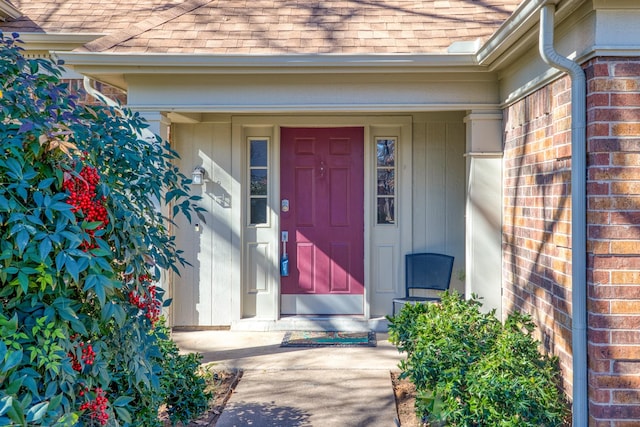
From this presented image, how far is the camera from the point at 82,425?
2.08 meters

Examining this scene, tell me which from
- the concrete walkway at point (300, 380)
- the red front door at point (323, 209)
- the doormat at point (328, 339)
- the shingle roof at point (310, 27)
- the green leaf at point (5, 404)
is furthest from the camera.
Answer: the red front door at point (323, 209)

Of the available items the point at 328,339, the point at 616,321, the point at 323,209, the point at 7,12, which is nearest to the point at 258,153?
the point at 323,209

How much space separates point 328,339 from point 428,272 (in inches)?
51.3

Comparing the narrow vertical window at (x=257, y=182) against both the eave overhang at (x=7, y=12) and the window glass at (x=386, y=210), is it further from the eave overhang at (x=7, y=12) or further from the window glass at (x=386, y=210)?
the eave overhang at (x=7, y=12)

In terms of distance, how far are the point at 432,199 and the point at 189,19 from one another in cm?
309

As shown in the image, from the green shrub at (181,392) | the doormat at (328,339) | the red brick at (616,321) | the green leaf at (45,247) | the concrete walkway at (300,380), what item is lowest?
the concrete walkway at (300,380)

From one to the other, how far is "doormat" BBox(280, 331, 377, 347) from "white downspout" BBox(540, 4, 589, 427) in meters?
2.73

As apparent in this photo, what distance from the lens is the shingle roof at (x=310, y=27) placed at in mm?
4711

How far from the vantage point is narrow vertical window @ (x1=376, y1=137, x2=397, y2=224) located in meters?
6.20

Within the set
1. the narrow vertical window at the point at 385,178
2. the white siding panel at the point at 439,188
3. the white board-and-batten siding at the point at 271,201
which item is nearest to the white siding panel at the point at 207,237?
the white board-and-batten siding at the point at 271,201

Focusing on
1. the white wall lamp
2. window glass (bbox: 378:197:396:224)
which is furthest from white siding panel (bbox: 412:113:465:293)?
the white wall lamp

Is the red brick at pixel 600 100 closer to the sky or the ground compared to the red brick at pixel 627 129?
closer to the sky

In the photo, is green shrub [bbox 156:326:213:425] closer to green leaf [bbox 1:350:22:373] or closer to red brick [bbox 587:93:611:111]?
green leaf [bbox 1:350:22:373]

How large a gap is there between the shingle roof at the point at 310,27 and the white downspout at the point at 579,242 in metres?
1.87
